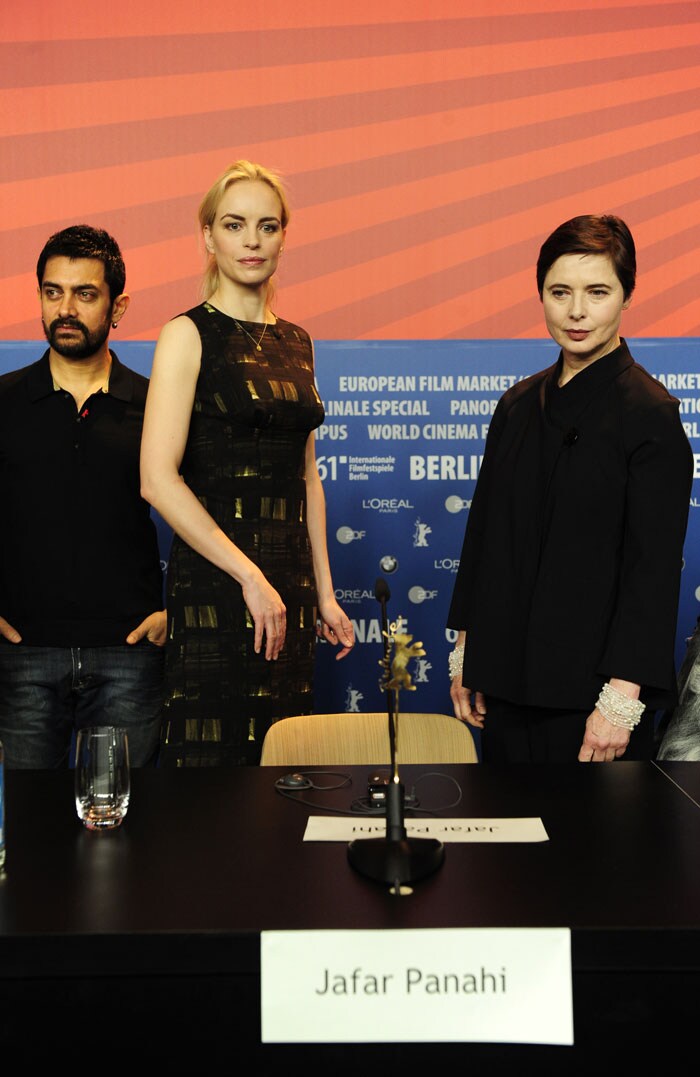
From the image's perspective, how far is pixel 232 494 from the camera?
7.41ft

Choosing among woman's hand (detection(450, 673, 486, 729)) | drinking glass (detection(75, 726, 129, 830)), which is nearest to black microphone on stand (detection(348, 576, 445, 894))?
drinking glass (detection(75, 726, 129, 830))

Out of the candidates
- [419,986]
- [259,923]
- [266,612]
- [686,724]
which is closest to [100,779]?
[259,923]

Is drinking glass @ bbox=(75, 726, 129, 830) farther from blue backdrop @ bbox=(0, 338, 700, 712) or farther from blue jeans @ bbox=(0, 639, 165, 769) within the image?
blue backdrop @ bbox=(0, 338, 700, 712)

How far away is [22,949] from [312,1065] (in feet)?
1.02

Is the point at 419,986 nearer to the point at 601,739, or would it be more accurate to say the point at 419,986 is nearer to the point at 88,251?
the point at 601,739

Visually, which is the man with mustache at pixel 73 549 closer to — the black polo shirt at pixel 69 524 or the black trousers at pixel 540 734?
the black polo shirt at pixel 69 524

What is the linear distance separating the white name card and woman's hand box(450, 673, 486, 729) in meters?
0.72

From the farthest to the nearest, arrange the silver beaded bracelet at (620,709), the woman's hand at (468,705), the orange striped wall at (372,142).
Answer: the orange striped wall at (372,142), the woman's hand at (468,705), the silver beaded bracelet at (620,709)

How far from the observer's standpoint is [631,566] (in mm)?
1936

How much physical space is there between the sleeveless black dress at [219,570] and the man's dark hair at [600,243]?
2.03ft

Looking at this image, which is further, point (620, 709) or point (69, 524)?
point (69, 524)

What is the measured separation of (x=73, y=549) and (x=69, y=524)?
6 cm

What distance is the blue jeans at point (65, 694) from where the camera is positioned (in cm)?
257

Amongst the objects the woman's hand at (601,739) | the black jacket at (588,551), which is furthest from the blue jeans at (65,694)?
the woman's hand at (601,739)
